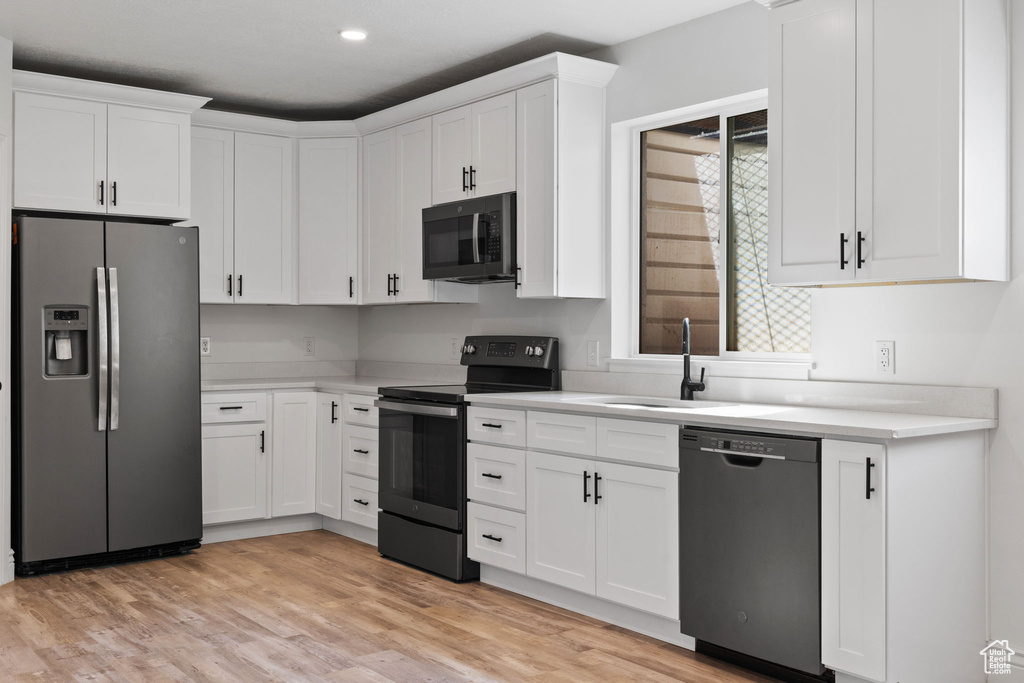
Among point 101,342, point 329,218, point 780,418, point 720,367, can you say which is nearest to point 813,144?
point 780,418

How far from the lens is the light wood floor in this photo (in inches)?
117

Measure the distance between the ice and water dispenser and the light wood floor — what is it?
97cm

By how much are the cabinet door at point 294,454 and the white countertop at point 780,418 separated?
1.71 metres

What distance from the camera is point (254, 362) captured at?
5594 mm

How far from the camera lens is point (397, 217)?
5.02m

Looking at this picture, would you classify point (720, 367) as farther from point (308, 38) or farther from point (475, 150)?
point (308, 38)

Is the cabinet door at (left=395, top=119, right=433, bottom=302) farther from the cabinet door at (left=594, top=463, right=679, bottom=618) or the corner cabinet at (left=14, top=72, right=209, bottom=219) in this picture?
the cabinet door at (left=594, top=463, right=679, bottom=618)

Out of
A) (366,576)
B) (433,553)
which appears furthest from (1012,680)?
(366,576)

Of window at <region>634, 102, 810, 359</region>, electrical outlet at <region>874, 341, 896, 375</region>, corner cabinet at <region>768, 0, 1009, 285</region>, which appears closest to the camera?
corner cabinet at <region>768, 0, 1009, 285</region>

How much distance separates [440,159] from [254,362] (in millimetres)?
1867

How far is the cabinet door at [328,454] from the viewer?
199 inches

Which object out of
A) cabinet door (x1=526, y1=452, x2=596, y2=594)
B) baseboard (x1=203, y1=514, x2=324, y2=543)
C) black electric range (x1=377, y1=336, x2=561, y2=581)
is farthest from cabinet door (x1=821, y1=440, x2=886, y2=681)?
baseboard (x1=203, y1=514, x2=324, y2=543)

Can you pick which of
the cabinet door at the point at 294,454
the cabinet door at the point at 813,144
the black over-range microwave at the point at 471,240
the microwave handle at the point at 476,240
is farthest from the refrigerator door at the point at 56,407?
the cabinet door at the point at 813,144

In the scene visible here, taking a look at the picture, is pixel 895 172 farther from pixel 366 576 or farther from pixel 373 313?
pixel 373 313
